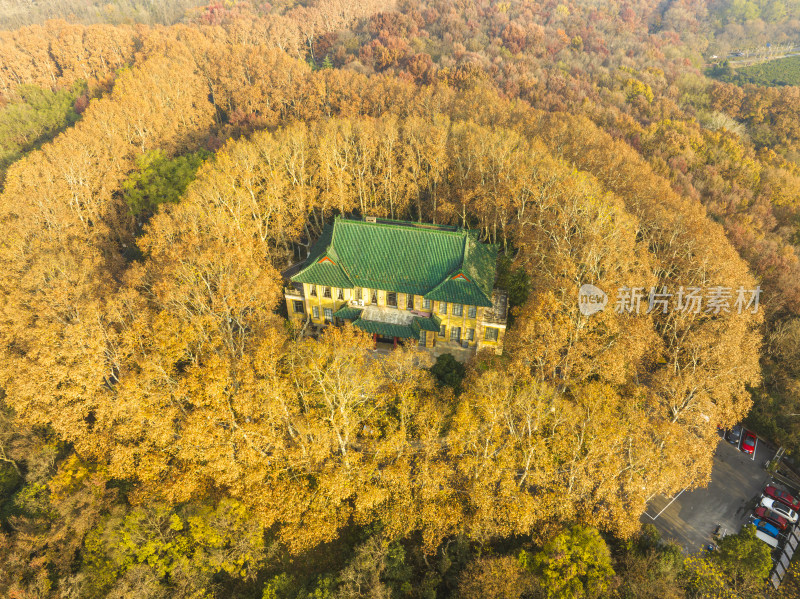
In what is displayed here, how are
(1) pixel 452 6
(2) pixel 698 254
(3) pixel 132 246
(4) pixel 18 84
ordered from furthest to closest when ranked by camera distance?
1. (1) pixel 452 6
2. (4) pixel 18 84
3. (3) pixel 132 246
4. (2) pixel 698 254

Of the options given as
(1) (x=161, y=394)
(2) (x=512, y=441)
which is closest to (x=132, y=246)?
(1) (x=161, y=394)

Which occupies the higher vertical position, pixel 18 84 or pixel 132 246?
pixel 18 84

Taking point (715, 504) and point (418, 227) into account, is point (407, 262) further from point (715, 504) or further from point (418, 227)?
point (715, 504)

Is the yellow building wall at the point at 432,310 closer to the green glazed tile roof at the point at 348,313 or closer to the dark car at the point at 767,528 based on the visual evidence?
the green glazed tile roof at the point at 348,313

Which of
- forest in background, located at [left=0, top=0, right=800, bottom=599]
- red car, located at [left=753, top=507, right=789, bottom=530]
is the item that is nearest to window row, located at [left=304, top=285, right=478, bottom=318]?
forest in background, located at [left=0, top=0, right=800, bottom=599]

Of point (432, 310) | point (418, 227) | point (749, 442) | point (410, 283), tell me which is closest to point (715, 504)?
point (749, 442)

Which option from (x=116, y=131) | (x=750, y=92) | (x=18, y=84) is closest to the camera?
(x=116, y=131)

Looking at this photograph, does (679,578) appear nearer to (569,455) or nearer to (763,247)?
(569,455)
